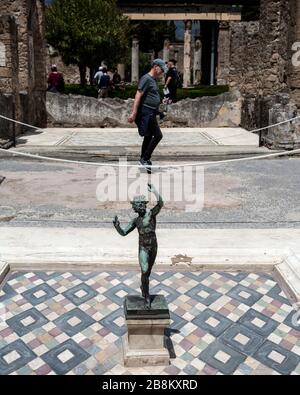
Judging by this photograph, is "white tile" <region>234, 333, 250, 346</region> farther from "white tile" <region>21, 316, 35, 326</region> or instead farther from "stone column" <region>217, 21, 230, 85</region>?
"stone column" <region>217, 21, 230, 85</region>

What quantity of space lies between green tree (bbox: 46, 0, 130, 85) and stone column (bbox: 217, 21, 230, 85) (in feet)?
36.3

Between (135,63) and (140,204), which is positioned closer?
(140,204)

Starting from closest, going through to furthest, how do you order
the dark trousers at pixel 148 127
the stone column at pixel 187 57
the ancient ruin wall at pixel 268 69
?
the dark trousers at pixel 148 127
the ancient ruin wall at pixel 268 69
the stone column at pixel 187 57

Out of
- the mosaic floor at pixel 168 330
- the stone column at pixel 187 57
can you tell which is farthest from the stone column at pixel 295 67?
the stone column at pixel 187 57

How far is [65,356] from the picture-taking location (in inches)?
100

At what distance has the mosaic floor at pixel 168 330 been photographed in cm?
248

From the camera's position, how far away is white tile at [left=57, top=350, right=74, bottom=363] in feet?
8.24

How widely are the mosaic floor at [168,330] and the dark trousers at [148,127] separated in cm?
314

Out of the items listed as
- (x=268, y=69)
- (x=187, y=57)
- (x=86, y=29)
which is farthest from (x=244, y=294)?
(x=187, y=57)

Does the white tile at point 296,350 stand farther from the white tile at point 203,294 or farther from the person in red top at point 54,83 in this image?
the person in red top at point 54,83

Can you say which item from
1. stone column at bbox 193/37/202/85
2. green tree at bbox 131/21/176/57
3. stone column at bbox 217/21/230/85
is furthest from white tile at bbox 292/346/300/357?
green tree at bbox 131/21/176/57

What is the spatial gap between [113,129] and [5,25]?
12.5 feet

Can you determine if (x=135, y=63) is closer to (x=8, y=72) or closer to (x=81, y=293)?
(x=8, y=72)

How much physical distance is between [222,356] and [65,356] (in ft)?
2.70
